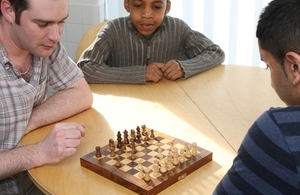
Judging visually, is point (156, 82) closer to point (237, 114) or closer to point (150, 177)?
point (237, 114)

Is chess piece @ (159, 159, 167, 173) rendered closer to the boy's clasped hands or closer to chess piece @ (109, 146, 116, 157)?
chess piece @ (109, 146, 116, 157)

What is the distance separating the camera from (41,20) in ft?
4.95

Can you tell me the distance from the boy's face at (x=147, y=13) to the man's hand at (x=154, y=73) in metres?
0.27

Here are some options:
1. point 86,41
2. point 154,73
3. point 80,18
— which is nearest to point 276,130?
point 154,73

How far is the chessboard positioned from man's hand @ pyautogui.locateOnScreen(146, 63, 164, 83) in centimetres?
58

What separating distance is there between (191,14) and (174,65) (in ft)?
3.01

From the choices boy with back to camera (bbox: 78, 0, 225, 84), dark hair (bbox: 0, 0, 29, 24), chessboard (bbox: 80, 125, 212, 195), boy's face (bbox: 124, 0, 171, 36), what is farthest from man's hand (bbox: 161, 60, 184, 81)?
dark hair (bbox: 0, 0, 29, 24)

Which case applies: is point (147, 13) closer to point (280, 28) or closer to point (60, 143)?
point (60, 143)

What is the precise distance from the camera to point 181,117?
162cm

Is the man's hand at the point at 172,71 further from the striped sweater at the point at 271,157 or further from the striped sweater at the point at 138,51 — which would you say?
the striped sweater at the point at 271,157

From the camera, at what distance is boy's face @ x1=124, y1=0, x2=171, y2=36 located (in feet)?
6.99

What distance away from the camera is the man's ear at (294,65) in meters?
0.92

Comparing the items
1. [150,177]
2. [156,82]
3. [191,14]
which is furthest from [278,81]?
[191,14]

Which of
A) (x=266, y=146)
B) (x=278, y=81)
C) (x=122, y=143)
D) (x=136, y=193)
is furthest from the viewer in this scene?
(x=122, y=143)
